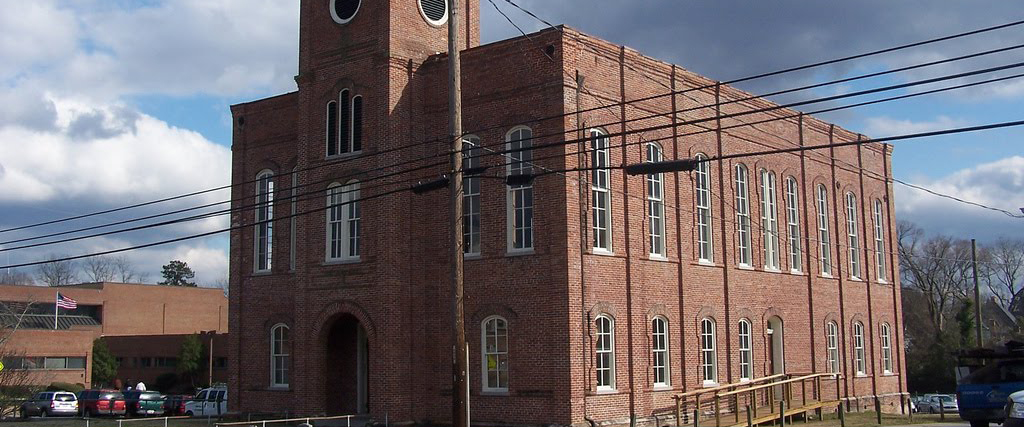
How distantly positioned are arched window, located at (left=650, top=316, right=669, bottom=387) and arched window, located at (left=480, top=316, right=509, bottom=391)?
13.8ft

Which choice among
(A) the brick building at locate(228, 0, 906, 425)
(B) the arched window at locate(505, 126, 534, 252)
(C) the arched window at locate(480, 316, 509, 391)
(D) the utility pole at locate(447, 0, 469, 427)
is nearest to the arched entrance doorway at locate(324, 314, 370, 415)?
(A) the brick building at locate(228, 0, 906, 425)

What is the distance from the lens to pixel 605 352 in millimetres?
25391

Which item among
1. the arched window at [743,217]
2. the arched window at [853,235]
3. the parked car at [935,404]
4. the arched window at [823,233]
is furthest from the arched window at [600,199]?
the parked car at [935,404]

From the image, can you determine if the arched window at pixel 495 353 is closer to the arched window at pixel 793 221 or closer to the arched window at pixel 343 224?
the arched window at pixel 343 224

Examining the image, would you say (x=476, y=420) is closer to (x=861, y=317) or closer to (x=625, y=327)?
(x=625, y=327)

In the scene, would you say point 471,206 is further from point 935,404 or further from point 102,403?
point 935,404

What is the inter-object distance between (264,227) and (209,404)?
41.6ft

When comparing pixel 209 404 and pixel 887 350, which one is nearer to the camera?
pixel 887 350

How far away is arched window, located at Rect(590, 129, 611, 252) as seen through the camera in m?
25.8

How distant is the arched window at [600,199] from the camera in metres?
25.8

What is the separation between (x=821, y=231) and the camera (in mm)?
36688

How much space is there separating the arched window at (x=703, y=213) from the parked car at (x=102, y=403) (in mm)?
28854

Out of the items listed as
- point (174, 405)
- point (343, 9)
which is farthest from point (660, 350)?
point (174, 405)

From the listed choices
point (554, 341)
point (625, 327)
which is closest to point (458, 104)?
point (554, 341)
